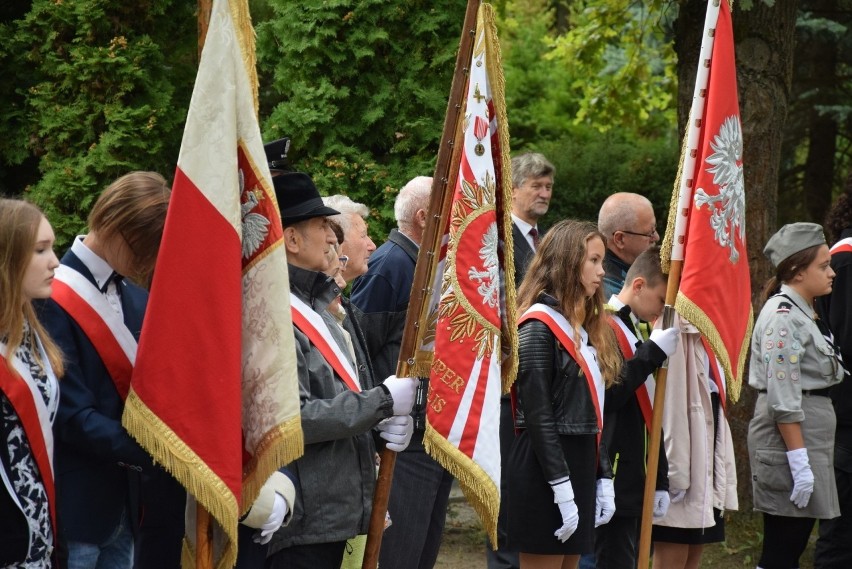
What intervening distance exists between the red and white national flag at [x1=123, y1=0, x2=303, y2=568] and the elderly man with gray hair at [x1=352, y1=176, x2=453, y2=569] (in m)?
1.52

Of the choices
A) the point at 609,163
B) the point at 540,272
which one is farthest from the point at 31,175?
the point at 609,163

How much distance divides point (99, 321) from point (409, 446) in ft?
6.27

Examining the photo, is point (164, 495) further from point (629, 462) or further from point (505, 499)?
point (629, 462)

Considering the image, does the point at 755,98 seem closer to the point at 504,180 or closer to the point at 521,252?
the point at 521,252

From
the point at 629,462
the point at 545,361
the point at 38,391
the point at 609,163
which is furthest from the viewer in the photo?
the point at 609,163

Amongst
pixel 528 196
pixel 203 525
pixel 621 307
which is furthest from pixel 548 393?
pixel 203 525

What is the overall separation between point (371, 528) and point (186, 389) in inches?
34.7

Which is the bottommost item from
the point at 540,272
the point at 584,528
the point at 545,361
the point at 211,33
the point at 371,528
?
the point at 584,528

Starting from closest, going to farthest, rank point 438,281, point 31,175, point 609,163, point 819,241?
point 438,281, point 819,241, point 31,175, point 609,163

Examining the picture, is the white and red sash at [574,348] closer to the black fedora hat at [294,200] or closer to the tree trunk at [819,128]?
the black fedora hat at [294,200]

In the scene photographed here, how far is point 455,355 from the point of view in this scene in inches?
156

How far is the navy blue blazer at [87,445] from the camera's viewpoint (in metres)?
3.35

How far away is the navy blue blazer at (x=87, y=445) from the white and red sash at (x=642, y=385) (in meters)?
2.59

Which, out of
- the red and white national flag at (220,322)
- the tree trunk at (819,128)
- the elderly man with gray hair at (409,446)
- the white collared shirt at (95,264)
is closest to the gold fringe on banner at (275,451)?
the red and white national flag at (220,322)
